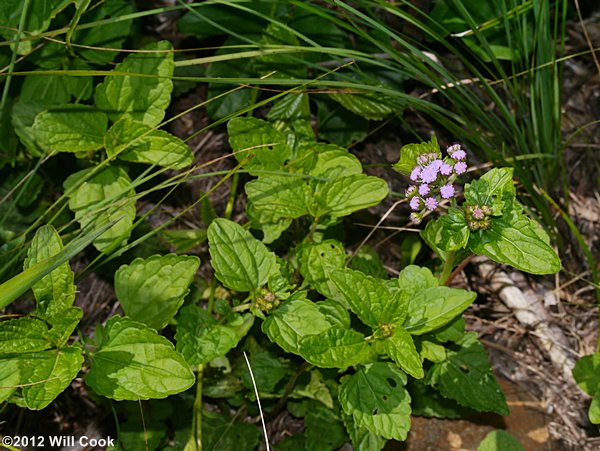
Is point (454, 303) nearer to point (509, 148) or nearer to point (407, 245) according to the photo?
point (407, 245)

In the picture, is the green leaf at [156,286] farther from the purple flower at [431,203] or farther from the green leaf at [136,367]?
the purple flower at [431,203]

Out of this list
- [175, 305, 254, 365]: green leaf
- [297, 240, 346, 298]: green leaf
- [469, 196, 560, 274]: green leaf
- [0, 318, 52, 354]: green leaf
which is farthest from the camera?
[297, 240, 346, 298]: green leaf

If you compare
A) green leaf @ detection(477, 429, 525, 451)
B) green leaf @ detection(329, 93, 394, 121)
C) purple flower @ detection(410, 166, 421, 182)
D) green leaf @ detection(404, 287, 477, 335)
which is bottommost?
green leaf @ detection(477, 429, 525, 451)

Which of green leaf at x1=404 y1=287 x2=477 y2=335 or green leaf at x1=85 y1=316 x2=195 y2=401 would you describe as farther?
green leaf at x1=404 y1=287 x2=477 y2=335

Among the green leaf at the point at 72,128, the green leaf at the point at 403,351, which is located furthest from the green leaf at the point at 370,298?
the green leaf at the point at 72,128

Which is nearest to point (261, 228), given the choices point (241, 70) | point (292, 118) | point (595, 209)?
point (292, 118)

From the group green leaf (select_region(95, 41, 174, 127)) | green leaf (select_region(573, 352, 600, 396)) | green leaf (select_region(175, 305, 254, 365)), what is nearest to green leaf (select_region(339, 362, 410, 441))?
green leaf (select_region(175, 305, 254, 365))

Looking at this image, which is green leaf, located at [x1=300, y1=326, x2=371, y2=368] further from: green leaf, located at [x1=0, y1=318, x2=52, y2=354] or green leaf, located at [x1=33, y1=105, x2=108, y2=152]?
green leaf, located at [x1=33, y1=105, x2=108, y2=152]
